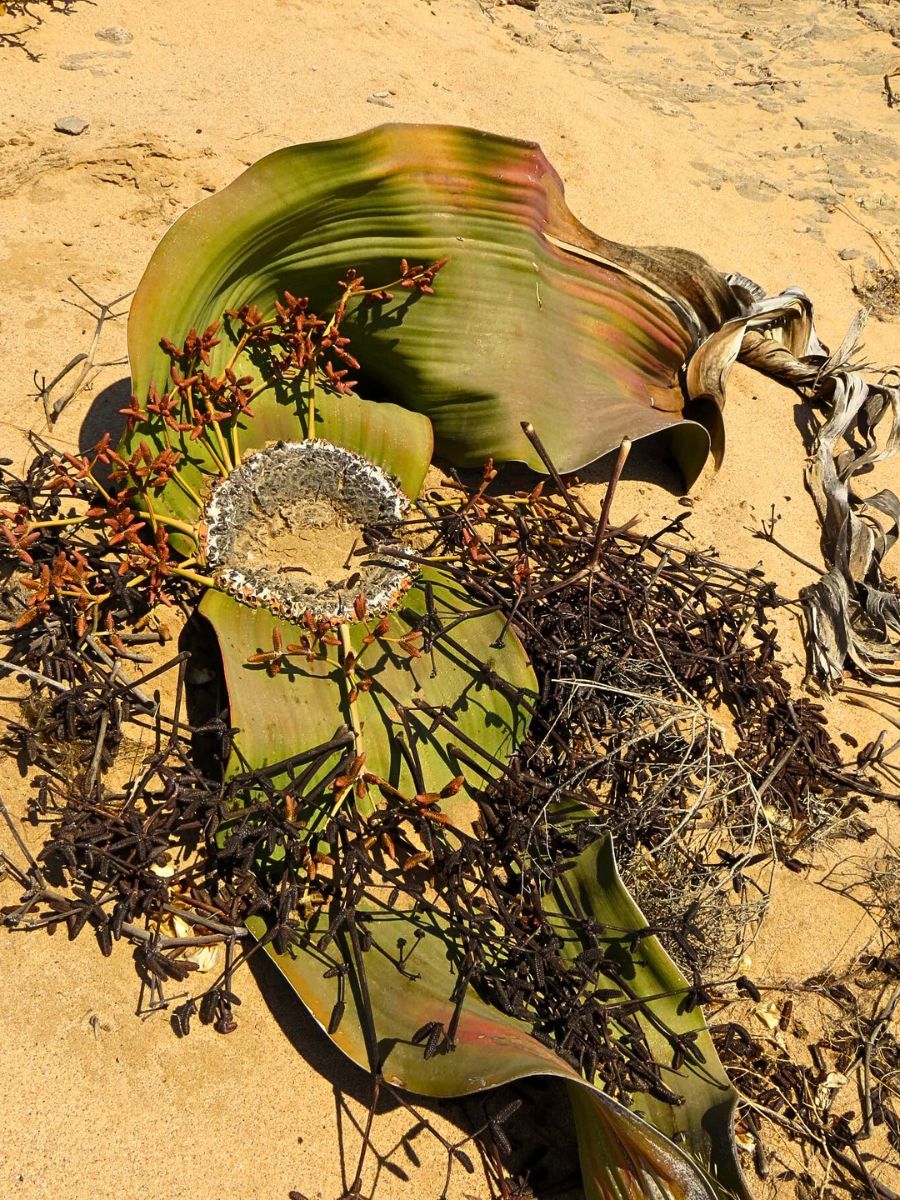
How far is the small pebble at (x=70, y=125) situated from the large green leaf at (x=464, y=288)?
3.93ft

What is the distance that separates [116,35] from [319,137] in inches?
32.6

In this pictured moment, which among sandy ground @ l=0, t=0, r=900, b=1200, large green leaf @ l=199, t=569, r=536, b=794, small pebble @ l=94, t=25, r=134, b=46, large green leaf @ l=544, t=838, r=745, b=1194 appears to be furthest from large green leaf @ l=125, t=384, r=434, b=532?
small pebble @ l=94, t=25, r=134, b=46

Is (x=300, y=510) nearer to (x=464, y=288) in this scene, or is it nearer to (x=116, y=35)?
(x=464, y=288)

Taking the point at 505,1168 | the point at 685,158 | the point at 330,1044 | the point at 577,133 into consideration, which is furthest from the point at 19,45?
the point at 505,1168

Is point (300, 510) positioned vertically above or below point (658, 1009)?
above

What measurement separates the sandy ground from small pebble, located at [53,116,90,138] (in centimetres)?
3

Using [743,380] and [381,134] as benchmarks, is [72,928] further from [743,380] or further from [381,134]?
[743,380]

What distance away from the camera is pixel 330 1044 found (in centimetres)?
137

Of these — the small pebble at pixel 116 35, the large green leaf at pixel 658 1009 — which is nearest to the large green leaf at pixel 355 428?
the large green leaf at pixel 658 1009

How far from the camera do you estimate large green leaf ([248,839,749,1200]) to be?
1108 mm

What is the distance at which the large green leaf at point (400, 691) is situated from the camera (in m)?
1.44

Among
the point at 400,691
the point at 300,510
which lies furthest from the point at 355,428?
the point at 400,691

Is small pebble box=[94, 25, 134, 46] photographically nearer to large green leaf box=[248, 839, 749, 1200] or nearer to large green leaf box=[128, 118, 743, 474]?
large green leaf box=[128, 118, 743, 474]

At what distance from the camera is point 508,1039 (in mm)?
1208
